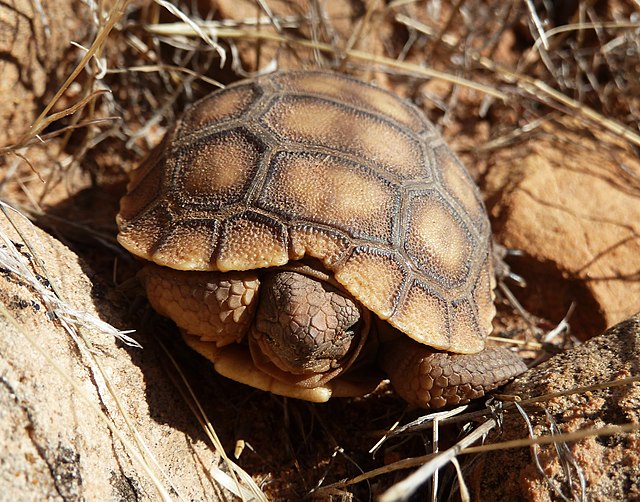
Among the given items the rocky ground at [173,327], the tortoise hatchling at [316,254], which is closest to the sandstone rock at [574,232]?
the rocky ground at [173,327]

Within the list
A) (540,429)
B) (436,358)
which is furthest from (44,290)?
(540,429)

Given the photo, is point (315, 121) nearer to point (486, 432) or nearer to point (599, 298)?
point (486, 432)

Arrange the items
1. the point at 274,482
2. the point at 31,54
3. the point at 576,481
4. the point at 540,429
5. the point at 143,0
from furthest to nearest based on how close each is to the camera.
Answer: the point at 143,0 < the point at 31,54 < the point at 274,482 < the point at 540,429 < the point at 576,481

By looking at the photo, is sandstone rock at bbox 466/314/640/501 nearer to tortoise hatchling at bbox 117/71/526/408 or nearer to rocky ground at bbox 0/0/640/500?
rocky ground at bbox 0/0/640/500

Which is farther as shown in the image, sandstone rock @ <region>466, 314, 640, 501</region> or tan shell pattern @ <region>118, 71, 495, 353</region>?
tan shell pattern @ <region>118, 71, 495, 353</region>

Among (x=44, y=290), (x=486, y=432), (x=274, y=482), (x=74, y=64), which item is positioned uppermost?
(x=74, y=64)

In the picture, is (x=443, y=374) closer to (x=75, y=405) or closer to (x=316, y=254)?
(x=316, y=254)

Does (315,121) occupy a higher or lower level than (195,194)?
higher

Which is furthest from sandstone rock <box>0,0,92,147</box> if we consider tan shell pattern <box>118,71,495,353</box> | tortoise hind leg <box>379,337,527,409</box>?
tortoise hind leg <box>379,337,527,409</box>
